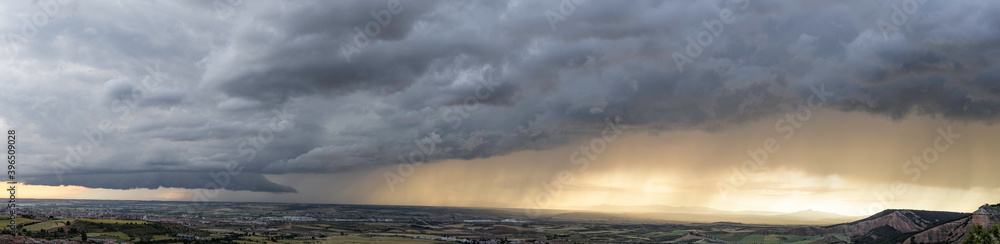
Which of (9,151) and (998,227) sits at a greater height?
(9,151)

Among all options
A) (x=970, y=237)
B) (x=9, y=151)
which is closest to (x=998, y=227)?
(x=970, y=237)

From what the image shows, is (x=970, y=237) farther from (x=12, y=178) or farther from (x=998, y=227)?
(x=12, y=178)

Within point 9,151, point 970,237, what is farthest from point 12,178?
point 970,237

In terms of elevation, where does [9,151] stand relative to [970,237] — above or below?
above

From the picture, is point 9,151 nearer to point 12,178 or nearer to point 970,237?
point 12,178

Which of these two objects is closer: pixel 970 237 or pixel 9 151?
pixel 9 151

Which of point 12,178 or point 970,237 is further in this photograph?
point 970,237

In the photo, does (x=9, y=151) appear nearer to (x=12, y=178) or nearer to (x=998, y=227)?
(x=12, y=178)
